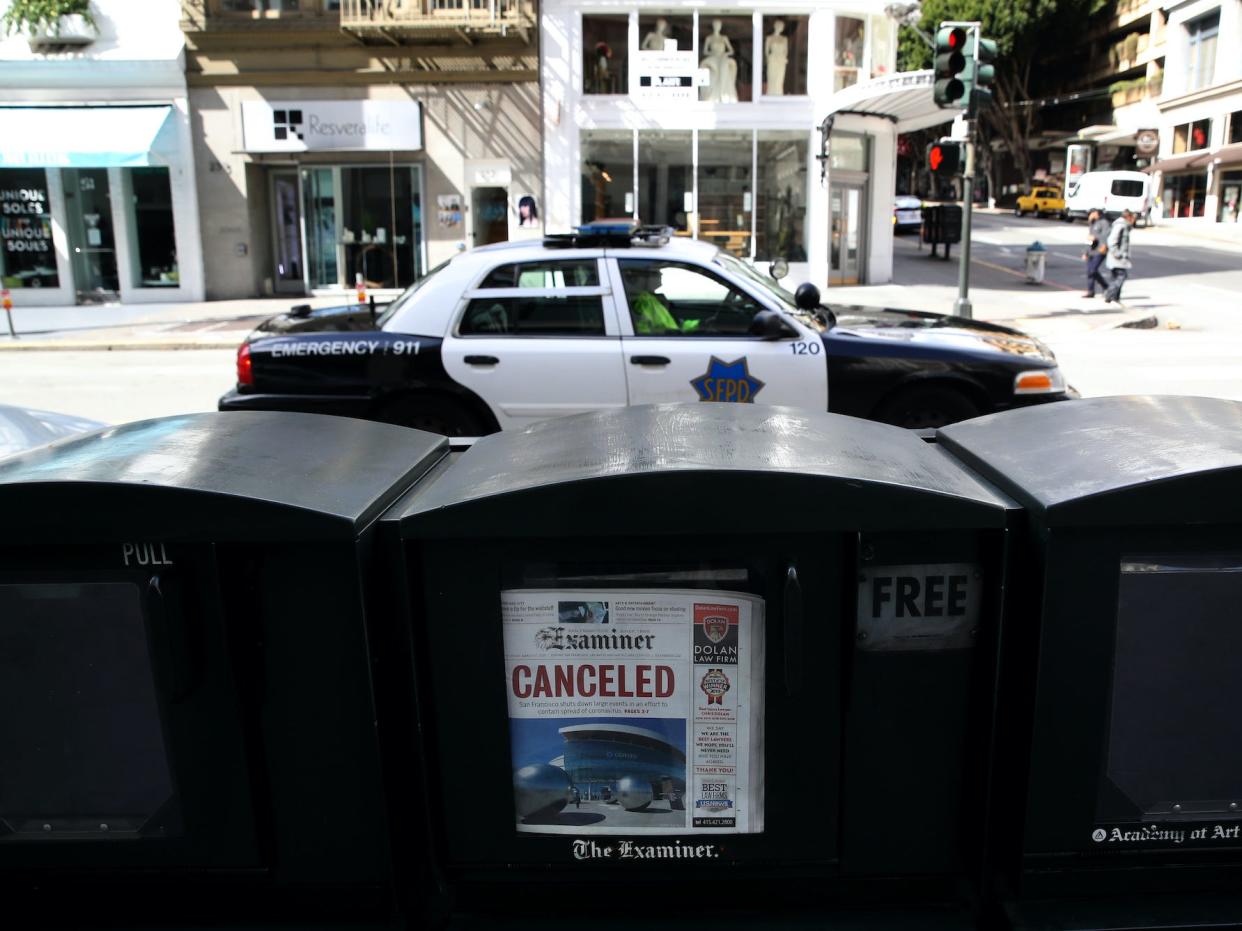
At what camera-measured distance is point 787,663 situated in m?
2.14

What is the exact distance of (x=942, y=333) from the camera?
727cm

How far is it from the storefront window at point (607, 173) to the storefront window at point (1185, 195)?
40.2m

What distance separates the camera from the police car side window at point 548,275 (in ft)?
24.0

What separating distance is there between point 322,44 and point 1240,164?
42640mm

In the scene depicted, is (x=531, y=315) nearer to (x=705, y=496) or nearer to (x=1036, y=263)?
(x=705, y=496)

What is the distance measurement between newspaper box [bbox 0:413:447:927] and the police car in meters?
4.81

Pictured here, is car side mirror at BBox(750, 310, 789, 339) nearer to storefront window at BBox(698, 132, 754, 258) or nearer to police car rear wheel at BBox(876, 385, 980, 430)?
police car rear wheel at BBox(876, 385, 980, 430)

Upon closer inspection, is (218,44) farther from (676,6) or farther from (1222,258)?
(1222,258)

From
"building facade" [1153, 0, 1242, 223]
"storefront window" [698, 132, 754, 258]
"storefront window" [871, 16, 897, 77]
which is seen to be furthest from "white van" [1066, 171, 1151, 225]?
"storefront window" [698, 132, 754, 258]

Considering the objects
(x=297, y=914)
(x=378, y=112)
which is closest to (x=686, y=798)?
(x=297, y=914)

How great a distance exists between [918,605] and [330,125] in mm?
21376

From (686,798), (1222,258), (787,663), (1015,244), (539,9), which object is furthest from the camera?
(1015,244)

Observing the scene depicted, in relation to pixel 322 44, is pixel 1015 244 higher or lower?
lower

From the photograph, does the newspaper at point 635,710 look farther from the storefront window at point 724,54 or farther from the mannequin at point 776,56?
the mannequin at point 776,56
